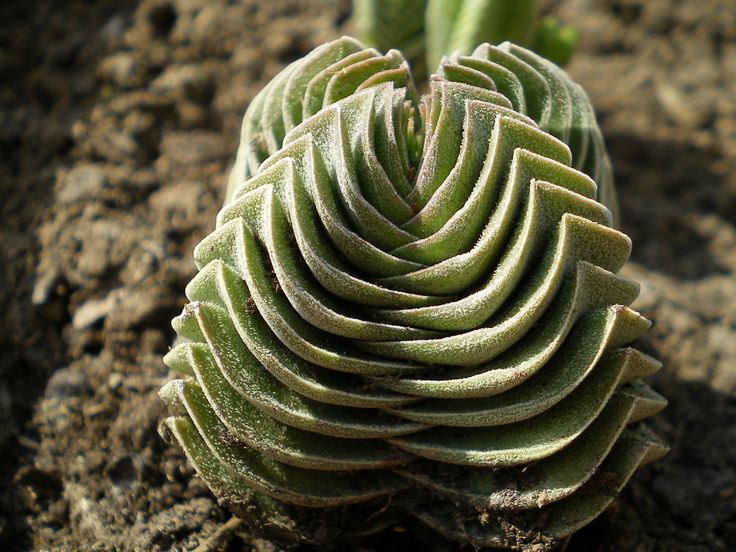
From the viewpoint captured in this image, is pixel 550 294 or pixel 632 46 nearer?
pixel 550 294

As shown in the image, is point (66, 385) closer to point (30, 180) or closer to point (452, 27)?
point (30, 180)

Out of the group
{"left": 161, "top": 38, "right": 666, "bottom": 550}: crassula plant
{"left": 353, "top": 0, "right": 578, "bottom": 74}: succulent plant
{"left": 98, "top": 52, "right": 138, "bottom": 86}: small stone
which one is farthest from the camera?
{"left": 98, "top": 52, "right": 138, "bottom": 86}: small stone

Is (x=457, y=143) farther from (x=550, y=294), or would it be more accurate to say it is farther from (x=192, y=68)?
(x=192, y=68)

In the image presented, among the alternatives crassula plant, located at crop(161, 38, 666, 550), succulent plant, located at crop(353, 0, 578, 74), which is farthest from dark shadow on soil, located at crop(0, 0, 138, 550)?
succulent plant, located at crop(353, 0, 578, 74)

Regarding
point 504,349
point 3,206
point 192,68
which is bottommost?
point 504,349

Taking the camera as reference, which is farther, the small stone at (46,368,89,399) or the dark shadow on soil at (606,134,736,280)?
the dark shadow on soil at (606,134,736,280)

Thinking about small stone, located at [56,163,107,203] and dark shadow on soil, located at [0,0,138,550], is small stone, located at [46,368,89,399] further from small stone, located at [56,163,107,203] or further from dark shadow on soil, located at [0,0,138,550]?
small stone, located at [56,163,107,203]

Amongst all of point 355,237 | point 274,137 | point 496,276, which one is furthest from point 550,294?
point 274,137
